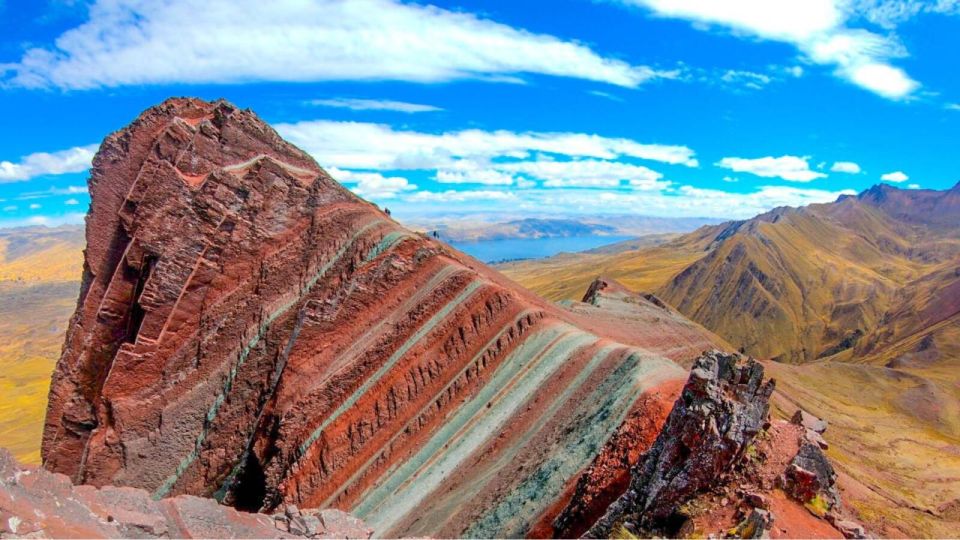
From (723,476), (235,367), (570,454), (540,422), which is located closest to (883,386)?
(540,422)

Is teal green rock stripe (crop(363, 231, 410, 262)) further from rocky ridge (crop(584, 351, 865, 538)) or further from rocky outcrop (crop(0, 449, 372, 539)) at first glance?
rocky ridge (crop(584, 351, 865, 538))

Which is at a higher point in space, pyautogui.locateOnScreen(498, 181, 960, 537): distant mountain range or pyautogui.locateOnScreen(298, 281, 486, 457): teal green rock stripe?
pyautogui.locateOnScreen(298, 281, 486, 457): teal green rock stripe

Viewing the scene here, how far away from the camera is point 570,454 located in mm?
25625

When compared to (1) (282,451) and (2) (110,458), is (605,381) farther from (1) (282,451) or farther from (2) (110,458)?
(2) (110,458)

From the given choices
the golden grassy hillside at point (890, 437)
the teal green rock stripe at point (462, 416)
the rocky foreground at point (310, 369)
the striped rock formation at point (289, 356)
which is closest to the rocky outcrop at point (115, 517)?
the rocky foreground at point (310, 369)

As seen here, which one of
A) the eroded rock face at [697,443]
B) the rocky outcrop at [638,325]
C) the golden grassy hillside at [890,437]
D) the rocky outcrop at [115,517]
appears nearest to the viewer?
the rocky outcrop at [115,517]

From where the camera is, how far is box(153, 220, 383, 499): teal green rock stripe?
3444 centimetres

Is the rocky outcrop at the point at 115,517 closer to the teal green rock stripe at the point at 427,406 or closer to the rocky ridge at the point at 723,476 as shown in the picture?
the teal green rock stripe at the point at 427,406

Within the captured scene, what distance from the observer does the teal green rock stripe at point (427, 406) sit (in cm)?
3144

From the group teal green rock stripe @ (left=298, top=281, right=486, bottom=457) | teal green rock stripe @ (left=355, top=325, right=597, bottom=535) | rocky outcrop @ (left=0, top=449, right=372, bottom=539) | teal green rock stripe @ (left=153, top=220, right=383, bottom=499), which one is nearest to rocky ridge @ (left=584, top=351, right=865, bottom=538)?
teal green rock stripe @ (left=355, top=325, right=597, bottom=535)

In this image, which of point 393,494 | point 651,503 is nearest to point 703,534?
point 651,503

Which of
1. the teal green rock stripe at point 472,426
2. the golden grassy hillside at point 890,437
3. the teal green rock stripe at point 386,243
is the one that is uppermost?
the teal green rock stripe at point 386,243

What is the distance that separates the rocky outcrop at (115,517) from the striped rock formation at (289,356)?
6.87 meters

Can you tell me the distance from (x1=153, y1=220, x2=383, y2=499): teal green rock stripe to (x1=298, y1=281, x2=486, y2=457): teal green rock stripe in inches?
295
